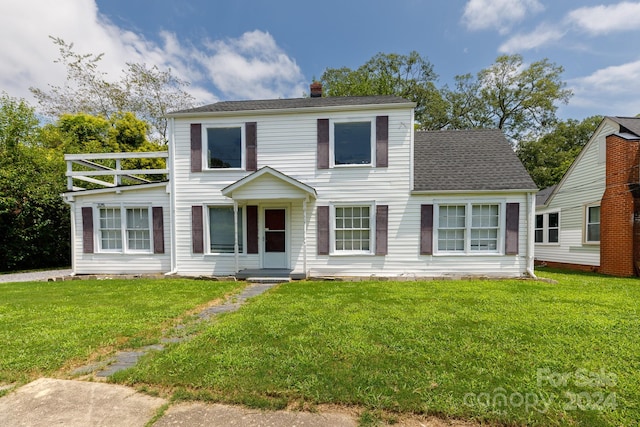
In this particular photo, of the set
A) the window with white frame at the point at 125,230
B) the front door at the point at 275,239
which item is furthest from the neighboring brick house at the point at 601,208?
the window with white frame at the point at 125,230

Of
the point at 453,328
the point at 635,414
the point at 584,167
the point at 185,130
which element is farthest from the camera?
the point at 584,167

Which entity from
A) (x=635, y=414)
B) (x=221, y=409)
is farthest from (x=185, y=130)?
(x=635, y=414)

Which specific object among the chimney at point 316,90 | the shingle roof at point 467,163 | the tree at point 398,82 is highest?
the tree at point 398,82

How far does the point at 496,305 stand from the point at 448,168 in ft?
16.7

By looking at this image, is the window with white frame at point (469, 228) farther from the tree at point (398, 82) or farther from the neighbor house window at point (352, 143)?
the tree at point (398, 82)

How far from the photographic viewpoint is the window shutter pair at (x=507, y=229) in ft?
27.4

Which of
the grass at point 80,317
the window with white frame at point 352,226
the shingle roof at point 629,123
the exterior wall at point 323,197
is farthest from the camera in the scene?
the shingle roof at point 629,123

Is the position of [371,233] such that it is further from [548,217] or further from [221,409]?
[548,217]

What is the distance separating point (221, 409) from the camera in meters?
2.36

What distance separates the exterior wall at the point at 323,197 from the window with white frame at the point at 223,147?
261mm

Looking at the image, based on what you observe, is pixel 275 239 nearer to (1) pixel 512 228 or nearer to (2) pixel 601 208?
(1) pixel 512 228

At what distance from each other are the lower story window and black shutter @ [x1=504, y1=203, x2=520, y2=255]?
14.0ft

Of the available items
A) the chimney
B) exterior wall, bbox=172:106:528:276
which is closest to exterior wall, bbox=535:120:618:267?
exterior wall, bbox=172:106:528:276

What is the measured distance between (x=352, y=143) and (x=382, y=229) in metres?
2.95
